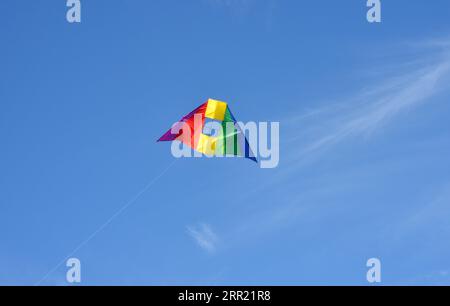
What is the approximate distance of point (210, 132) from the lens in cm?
2344

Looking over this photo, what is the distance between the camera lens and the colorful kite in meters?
23.1

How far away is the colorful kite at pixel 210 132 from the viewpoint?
75.7ft
